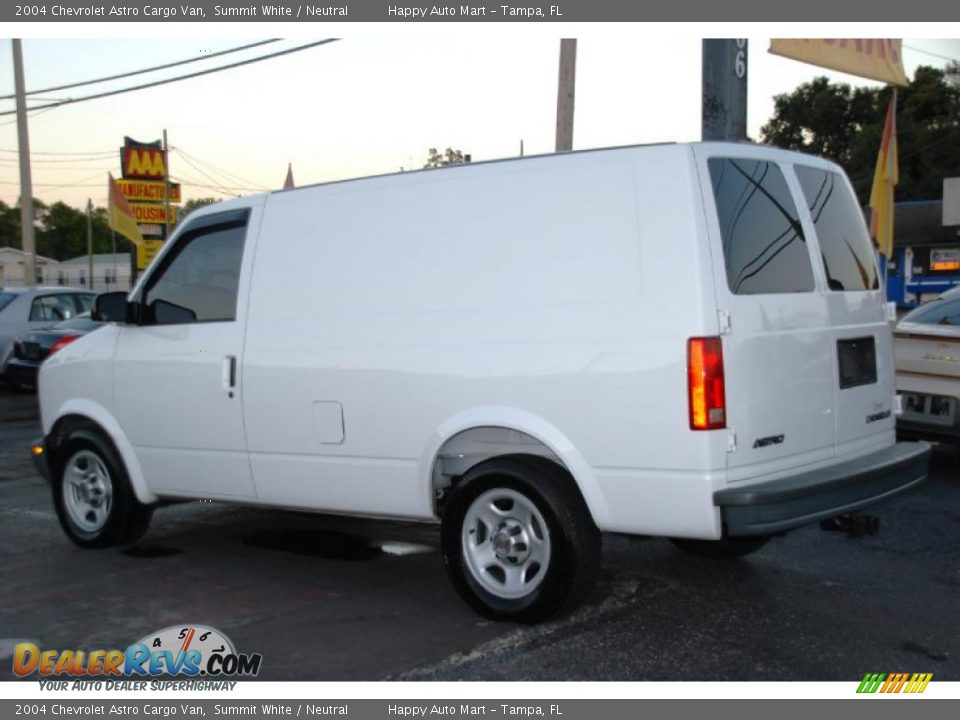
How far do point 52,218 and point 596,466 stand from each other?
125m

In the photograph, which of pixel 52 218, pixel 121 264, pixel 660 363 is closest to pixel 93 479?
pixel 660 363

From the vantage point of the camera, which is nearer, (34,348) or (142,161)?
(34,348)

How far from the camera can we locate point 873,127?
49062 mm

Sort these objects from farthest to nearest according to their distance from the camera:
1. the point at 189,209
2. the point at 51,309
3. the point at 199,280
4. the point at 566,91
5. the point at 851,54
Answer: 1. the point at 189,209
2. the point at 51,309
3. the point at 566,91
4. the point at 851,54
5. the point at 199,280

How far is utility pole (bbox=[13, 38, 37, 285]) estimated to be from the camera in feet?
87.7

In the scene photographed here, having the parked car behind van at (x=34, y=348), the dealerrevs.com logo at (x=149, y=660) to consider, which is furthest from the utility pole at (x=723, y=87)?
the parked car behind van at (x=34, y=348)

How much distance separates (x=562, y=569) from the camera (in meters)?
4.88

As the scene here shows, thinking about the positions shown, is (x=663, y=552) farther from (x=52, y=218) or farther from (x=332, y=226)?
(x=52, y=218)

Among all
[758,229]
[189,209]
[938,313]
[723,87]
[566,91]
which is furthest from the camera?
[189,209]

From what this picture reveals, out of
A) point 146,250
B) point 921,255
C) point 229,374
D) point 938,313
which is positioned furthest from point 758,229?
point 921,255

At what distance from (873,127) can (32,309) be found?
41.9 meters

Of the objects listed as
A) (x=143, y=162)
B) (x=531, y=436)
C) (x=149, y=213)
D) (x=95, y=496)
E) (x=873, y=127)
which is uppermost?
(x=873, y=127)

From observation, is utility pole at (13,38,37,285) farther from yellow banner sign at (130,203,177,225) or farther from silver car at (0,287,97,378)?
silver car at (0,287,97,378)

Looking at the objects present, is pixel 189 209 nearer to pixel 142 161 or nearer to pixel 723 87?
pixel 142 161
